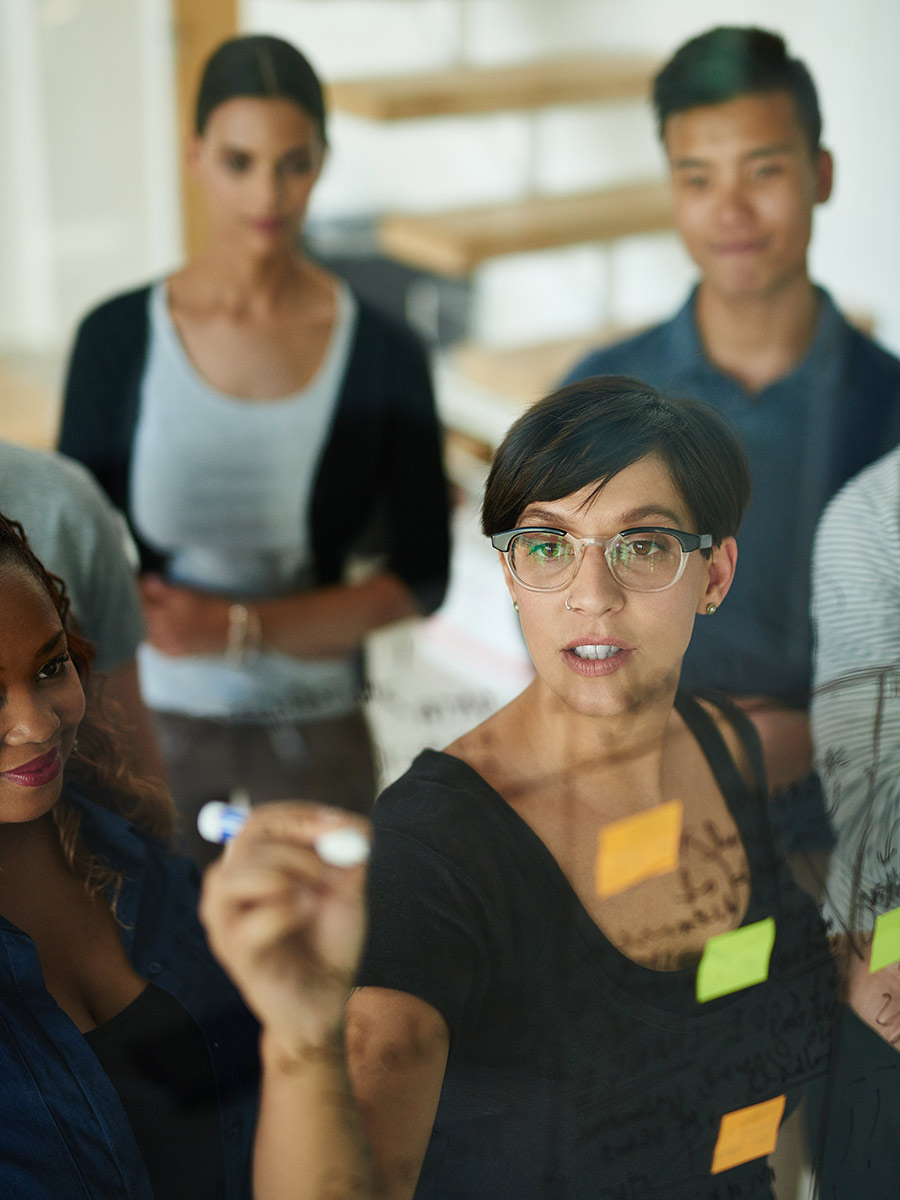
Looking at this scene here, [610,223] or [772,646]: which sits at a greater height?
[610,223]

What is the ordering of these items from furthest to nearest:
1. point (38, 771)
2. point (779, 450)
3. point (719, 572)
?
point (779, 450), point (719, 572), point (38, 771)

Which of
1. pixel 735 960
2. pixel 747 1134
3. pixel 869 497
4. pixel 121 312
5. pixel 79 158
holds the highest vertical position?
pixel 79 158

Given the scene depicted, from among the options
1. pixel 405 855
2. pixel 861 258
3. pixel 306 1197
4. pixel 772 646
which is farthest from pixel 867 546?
pixel 306 1197

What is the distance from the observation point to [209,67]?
74cm

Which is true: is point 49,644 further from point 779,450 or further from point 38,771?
point 779,450

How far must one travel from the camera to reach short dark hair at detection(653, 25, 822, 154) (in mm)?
688

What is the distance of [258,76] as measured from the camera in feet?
2.33

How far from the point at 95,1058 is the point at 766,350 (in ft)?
1.75

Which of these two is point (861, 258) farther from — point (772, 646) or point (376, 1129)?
point (376, 1129)

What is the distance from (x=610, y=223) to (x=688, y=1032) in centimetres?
68

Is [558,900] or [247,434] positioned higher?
[247,434]

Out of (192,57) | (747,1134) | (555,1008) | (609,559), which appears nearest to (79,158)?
(192,57)

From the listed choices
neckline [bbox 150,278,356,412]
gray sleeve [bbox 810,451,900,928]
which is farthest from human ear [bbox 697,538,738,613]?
neckline [bbox 150,278,356,412]

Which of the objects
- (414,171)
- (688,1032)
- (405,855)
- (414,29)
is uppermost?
(414,29)
